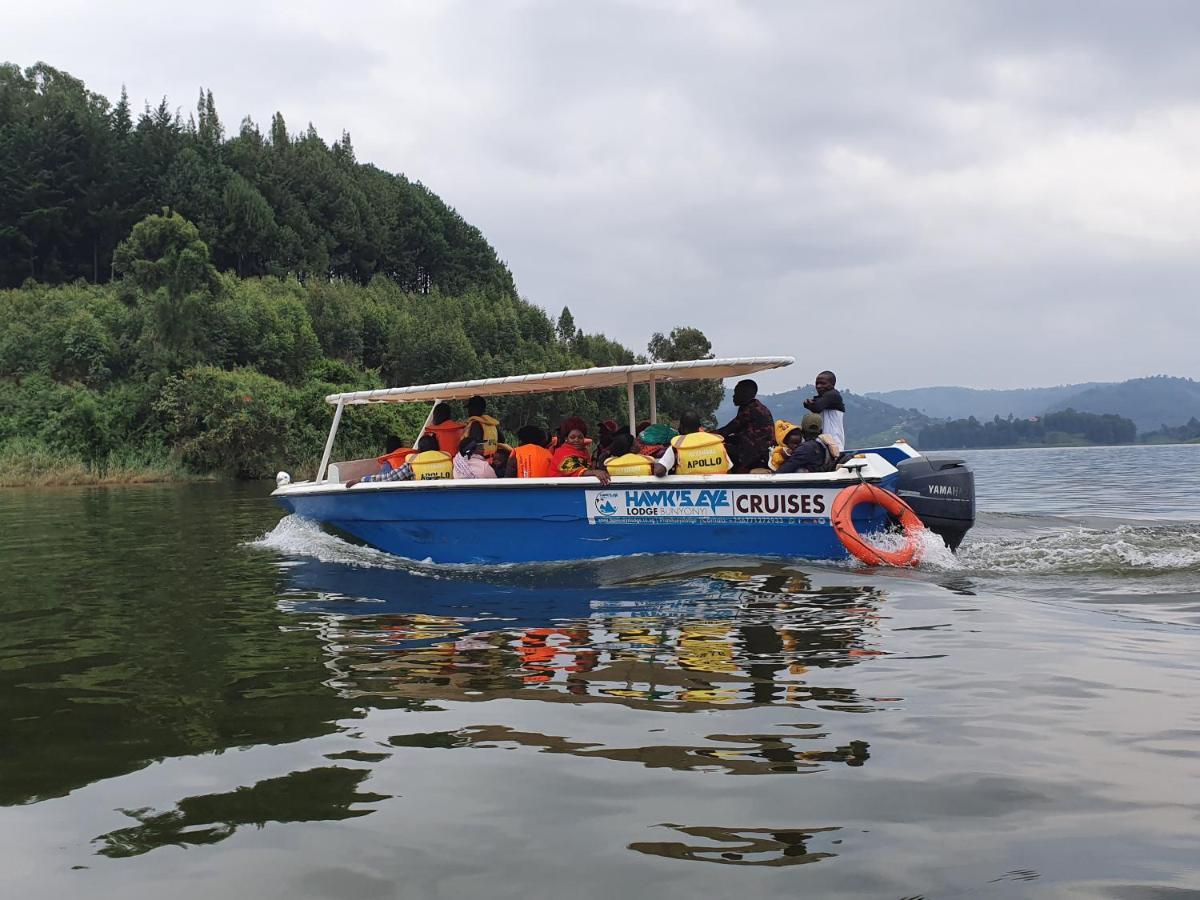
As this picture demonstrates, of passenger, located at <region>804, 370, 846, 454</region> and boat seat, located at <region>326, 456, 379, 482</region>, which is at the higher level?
passenger, located at <region>804, 370, 846, 454</region>

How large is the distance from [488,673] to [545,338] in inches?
2751

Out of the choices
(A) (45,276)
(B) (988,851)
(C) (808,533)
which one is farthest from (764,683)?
(A) (45,276)

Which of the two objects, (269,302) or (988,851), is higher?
(269,302)

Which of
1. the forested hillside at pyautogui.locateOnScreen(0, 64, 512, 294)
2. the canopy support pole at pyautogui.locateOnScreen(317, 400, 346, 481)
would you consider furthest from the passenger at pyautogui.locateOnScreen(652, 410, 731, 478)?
the forested hillside at pyautogui.locateOnScreen(0, 64, 512, 294)

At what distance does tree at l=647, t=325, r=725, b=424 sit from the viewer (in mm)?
53750

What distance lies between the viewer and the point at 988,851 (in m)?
3.24

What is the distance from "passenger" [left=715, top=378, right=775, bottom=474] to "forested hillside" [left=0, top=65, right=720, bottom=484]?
92.9 feet

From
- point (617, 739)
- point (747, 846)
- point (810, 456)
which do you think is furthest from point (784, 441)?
point (747, 846)

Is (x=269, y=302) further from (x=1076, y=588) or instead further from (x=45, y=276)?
(x=1076, y=588)

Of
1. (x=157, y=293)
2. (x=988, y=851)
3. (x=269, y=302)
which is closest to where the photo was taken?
(x=988, y=851)

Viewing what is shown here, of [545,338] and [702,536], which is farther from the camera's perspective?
[545,338]

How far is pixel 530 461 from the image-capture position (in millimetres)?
11094

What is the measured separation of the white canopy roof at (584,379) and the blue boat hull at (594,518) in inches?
46.7

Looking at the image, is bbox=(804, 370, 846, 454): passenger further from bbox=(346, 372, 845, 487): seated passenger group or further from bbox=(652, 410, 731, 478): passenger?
bbox=(652, 410, 731, 478): passenger
